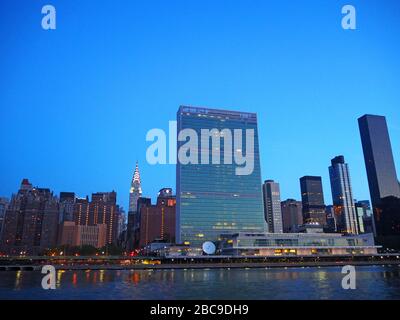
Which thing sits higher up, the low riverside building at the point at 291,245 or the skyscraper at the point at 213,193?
the skyscraper at the point at 213,193

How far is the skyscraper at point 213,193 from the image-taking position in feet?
464

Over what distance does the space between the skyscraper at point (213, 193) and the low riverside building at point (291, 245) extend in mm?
10796

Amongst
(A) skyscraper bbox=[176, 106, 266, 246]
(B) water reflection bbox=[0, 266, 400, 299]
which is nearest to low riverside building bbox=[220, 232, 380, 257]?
(A) skyscraper bbox=[176, 106, 266, 246]

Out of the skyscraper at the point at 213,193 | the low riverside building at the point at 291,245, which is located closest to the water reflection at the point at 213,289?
the low riverside building at the point at 291,245

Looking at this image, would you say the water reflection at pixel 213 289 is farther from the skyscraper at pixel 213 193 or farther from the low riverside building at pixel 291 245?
the skyscraper at pixel 213 193

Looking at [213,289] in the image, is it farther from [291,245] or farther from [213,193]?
[213,193]

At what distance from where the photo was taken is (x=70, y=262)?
451ft

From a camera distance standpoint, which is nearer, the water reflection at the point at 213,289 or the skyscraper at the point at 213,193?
the water reflection at the point at 213,289

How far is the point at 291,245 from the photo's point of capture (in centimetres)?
13088

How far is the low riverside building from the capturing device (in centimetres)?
12769

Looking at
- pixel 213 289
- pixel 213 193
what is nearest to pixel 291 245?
pixel 213 193

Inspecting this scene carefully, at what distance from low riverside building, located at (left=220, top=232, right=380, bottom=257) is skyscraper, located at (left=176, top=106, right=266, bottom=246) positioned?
1080 centimetres

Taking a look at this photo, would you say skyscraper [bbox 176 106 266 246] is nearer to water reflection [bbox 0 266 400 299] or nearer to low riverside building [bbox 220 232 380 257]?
low riverside building [bbox 220 232 380 257]
